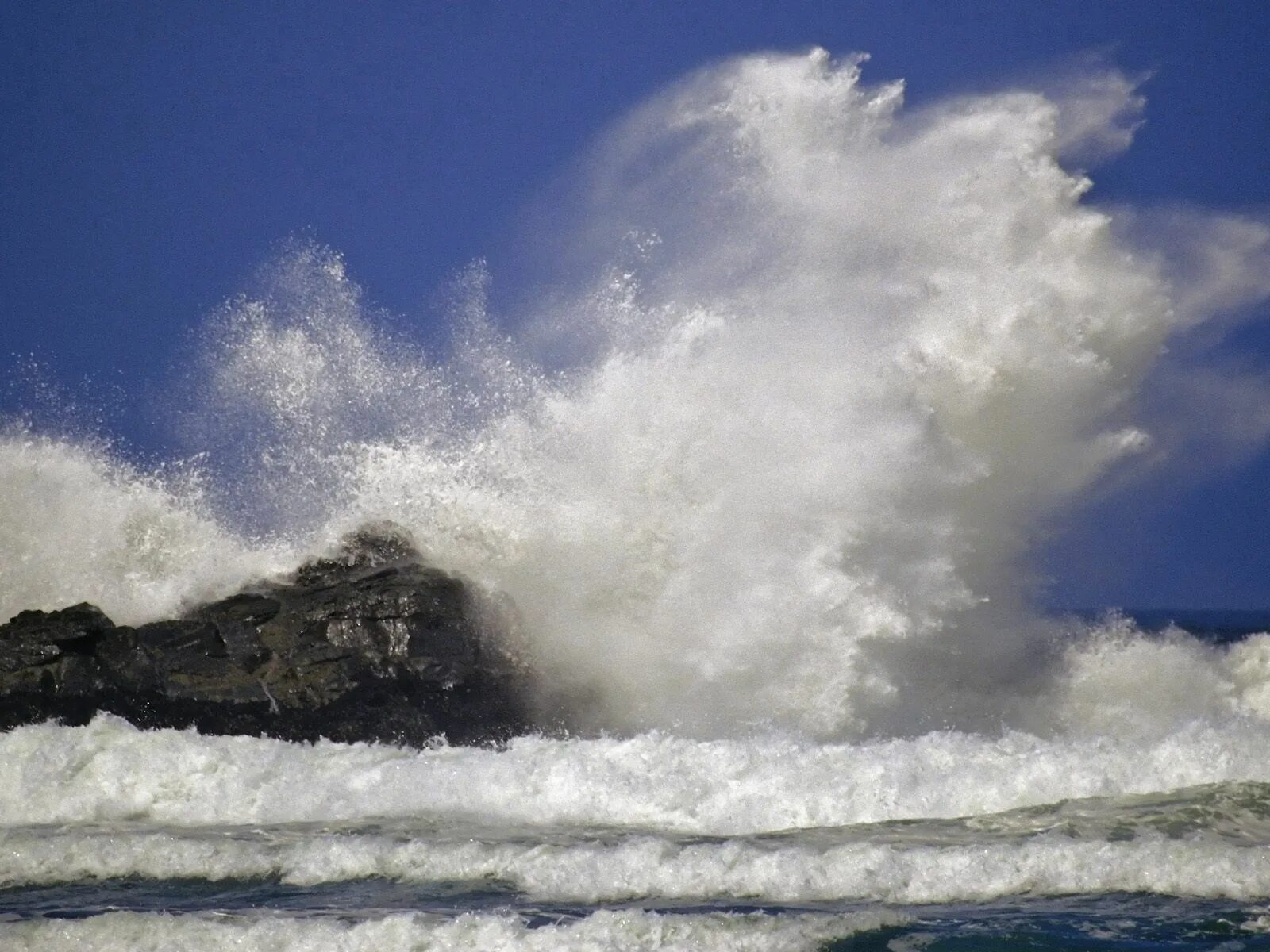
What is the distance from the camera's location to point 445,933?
20.2ft

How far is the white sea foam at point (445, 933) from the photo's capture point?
237 inches

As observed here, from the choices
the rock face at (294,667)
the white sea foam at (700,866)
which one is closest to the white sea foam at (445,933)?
the white sea foam at (700,866)

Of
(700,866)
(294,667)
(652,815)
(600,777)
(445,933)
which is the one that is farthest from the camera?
(294,667)

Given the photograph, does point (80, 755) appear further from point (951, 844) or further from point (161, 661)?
point (951, 844)

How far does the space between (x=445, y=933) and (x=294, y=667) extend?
6.83 m

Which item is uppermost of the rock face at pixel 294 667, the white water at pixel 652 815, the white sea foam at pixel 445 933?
the rock face at pixel 294 667

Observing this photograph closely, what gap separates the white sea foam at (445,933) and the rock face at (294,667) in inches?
220

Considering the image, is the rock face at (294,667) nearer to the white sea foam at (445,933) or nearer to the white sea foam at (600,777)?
the white sea foam at (600,777)

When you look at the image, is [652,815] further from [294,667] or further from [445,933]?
[294,667]

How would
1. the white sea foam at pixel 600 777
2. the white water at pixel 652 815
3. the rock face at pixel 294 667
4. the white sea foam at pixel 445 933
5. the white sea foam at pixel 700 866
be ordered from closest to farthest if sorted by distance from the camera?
the white sea foam at pixel 445 933 → the white sea foam at pixel 700 866 → the white water at pixel 652 815 → the white sea foam at pixel 600 777 → the rock face at pixel 294 667

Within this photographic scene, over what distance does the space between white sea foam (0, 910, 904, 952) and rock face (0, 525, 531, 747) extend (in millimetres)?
5590

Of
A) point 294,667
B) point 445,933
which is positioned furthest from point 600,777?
point 294,667

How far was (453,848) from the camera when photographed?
7848 mm

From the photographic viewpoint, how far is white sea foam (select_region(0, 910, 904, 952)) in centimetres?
603
